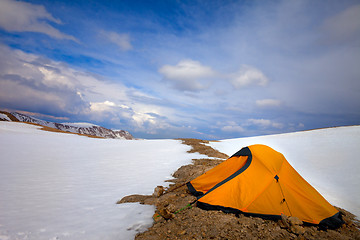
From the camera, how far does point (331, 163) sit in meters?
17.3

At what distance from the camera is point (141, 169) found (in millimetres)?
12484

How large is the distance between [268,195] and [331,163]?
62.0ft

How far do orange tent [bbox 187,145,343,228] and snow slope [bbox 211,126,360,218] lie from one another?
607cm

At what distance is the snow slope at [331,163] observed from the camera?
11.7 m

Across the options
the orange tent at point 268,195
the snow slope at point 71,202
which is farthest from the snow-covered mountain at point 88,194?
the orange tent at point 268,195

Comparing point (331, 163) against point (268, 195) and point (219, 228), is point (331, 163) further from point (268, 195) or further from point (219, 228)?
point (219, 228)

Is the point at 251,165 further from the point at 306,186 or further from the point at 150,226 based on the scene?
the point at 150,226

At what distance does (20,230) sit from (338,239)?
875 centimetres

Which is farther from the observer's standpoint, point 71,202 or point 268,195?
point 71,202

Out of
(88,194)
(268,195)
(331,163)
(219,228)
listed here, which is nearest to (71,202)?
(88,194)

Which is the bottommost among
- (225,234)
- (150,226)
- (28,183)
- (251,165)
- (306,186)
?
(28,183)

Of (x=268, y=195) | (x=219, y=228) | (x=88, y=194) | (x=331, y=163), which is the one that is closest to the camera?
(x=219, y=228)

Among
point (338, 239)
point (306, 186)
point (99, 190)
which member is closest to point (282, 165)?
point (306, 186)

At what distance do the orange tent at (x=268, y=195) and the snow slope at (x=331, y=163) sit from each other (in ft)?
19.9
